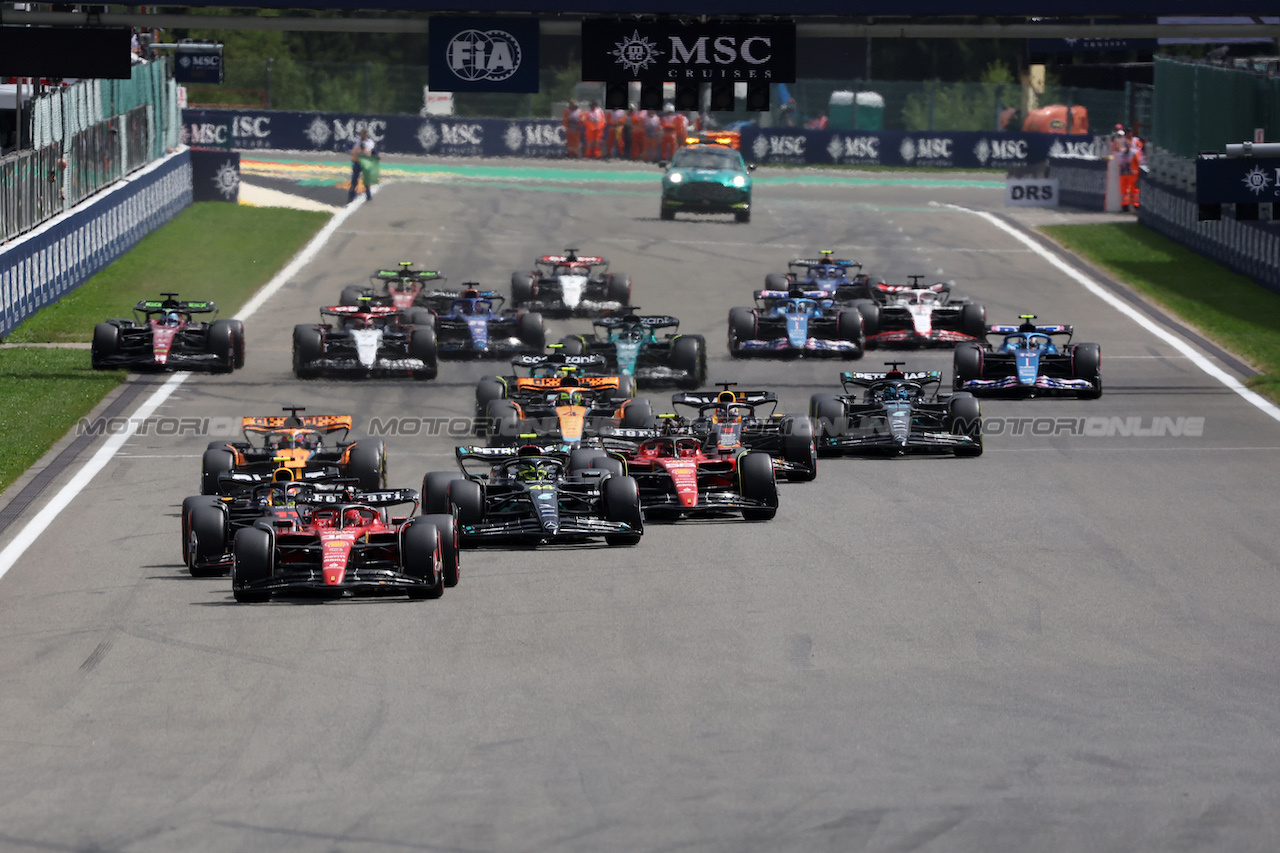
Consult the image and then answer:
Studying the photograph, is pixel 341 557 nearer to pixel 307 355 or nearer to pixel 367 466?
pixel 367 466

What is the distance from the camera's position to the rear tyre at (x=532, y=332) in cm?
3008

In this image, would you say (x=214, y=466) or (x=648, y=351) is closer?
(x=214, y=466)

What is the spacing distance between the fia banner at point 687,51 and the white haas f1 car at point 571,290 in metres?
8.05

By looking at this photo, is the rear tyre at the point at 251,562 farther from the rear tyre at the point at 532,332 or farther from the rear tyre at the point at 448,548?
the rear tyre at the point at 532,332

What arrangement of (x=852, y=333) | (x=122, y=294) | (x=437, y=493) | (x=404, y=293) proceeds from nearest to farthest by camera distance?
(x=437, y=493)
(x=852, y=333)
(x=404, y=293)
(x=122, y=294)

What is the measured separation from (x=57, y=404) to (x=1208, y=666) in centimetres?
1597

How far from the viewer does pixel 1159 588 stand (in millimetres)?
16188

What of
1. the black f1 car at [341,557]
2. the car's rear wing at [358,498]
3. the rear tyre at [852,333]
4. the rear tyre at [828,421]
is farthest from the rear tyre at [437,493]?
the rear tyre at [852,333]

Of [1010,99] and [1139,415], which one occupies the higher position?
[1010,99]

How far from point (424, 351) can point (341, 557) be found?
12651 millimetres

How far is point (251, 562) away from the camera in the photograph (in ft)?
50.3

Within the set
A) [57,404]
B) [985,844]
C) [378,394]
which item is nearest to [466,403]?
[378,394]

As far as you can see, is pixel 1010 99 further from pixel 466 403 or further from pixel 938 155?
pixel 466 403

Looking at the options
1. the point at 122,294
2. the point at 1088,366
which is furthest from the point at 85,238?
the point at 1088,366
